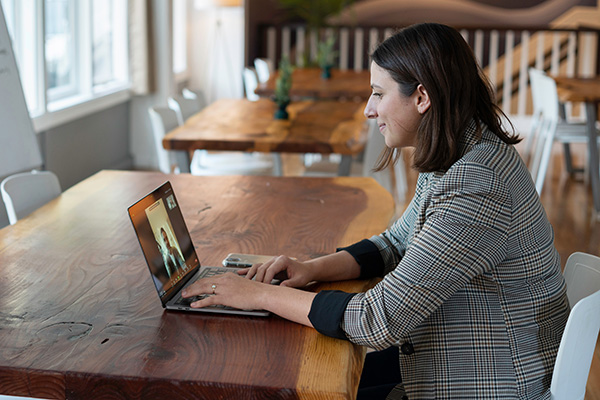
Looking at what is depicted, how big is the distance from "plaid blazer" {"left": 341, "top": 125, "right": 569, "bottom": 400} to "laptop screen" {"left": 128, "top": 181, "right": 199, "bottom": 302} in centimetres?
37

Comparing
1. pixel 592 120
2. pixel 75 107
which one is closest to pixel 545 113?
pixel 592 120

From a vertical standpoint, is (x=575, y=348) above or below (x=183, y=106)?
below

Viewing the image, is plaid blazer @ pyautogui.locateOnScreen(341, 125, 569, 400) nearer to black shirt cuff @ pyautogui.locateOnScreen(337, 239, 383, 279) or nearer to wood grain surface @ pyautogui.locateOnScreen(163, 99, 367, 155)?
black shirt cuff @ pyautogui.locateOnScreen(337, 239, 383, 279)

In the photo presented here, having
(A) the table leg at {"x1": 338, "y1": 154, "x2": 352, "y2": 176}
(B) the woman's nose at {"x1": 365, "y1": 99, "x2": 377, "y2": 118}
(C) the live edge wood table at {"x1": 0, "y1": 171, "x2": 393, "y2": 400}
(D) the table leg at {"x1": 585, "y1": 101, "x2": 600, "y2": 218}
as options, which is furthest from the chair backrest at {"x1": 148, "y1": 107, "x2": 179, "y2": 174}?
(D) the table leg at {"x1": 585, "y1": 101, "x2": 600, "y2": 218}

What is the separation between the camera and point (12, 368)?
1.13m

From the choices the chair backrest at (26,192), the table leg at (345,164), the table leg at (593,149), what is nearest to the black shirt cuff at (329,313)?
the chair backrest at (26,192)

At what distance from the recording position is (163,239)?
144 centimetres

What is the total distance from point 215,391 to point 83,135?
4.35 metres

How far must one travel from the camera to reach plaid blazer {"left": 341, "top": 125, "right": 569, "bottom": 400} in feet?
4.11

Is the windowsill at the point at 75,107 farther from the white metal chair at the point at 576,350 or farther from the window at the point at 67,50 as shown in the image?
the white metal chair at the point at 576,350

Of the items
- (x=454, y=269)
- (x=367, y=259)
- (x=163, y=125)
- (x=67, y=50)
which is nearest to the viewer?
(x=454, y=269)

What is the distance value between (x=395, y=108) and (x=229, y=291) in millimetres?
485

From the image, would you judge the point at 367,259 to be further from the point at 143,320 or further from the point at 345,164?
the point at 345,164

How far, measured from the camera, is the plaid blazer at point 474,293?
1.25 metres
